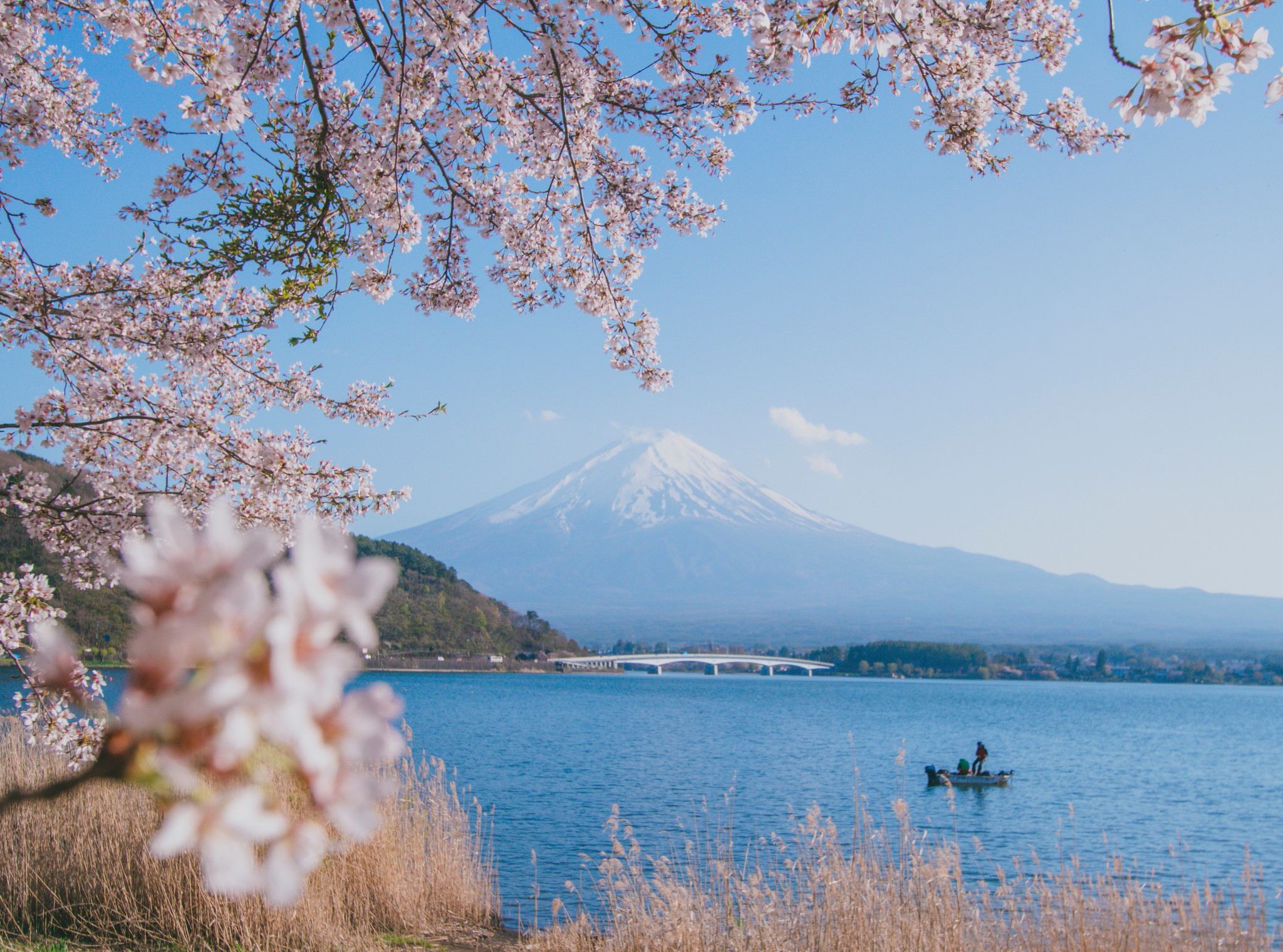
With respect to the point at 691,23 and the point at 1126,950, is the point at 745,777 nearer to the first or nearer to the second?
the point at 1126,950

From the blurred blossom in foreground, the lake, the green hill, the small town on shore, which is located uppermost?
the blurred blossom in foreground

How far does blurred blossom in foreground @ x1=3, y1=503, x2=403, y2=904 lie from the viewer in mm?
518

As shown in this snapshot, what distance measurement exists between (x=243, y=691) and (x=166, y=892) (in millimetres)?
6525

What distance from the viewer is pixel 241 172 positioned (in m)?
4.96

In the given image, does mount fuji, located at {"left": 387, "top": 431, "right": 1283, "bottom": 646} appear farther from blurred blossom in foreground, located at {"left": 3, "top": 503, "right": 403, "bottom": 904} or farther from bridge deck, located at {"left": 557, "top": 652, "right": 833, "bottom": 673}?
blurred blossom in foreground, located at {"left": 3, "top": 503, "right": 403, "bottom": 904}

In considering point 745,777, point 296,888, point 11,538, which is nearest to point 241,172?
point 296,888

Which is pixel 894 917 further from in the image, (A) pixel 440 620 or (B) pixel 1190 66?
(A) pixel 440 620

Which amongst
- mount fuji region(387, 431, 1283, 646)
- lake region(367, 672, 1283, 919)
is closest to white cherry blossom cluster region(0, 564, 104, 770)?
lake region(367, 672, 1283, 919)

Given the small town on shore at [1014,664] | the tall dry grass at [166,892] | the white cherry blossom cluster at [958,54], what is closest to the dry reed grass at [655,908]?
the tall dry grass at [166,892]

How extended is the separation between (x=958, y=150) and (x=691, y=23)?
1.73 metres

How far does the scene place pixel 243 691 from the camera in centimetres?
53

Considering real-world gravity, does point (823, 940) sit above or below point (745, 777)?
above

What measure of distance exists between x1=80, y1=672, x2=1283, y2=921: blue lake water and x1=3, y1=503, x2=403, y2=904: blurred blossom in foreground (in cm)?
277

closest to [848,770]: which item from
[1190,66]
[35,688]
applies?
[35,688]
